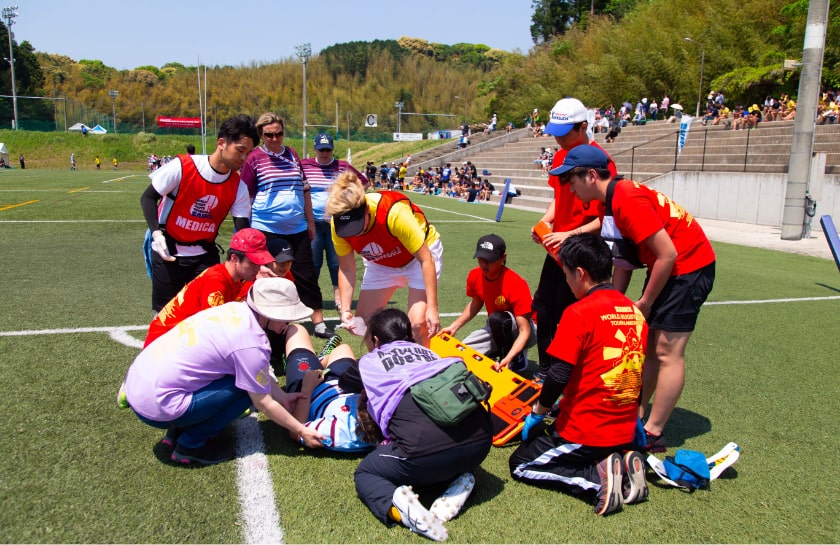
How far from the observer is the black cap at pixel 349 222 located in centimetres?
379

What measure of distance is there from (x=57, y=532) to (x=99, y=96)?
324 feet

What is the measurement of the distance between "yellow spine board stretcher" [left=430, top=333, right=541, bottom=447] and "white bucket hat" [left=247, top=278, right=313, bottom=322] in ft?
4.39

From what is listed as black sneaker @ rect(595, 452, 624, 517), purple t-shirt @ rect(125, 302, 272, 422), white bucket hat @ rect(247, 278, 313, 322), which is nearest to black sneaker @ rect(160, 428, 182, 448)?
purple t-shirt @ rect(125, 302, 272, 422)

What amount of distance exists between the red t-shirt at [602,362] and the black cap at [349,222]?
1.49 m

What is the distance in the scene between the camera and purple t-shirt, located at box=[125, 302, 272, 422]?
2.99 m

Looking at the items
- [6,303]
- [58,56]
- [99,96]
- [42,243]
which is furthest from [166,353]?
[58,56]

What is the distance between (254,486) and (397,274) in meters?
2.02

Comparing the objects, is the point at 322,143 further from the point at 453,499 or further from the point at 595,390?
the point at 453,499

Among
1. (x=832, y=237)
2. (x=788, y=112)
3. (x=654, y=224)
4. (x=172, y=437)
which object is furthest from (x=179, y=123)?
(x=654, y=224)

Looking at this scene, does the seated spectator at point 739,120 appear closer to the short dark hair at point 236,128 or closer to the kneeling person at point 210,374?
the short dark hair at point 236,128

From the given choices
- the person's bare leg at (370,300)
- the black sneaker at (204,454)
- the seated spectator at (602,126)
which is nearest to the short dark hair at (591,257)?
the person's bare leg at (370,300)

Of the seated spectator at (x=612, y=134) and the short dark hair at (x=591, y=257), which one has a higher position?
the seated spectator at (x=612, y=134)

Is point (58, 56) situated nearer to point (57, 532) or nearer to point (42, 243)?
point (42, 243)

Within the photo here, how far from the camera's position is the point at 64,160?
56750 mm
